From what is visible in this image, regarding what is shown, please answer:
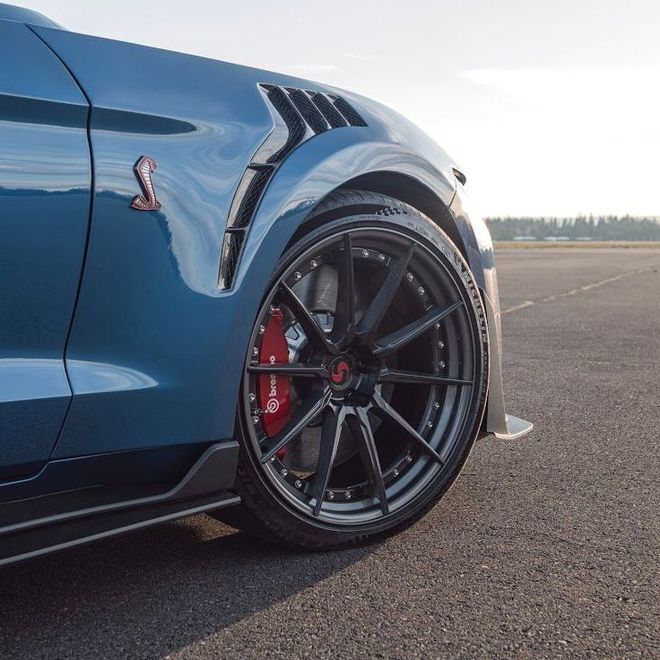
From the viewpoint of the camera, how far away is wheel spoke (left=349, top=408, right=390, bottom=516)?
259 centimetres

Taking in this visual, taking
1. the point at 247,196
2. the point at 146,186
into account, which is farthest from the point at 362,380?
the point at 146,186

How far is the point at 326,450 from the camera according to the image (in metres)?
2.52

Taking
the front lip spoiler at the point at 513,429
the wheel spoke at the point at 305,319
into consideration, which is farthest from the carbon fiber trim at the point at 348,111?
the front lip spoiler at the point at 513,429

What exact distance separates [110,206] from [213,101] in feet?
1.31

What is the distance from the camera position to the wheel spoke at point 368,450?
8.51 feet

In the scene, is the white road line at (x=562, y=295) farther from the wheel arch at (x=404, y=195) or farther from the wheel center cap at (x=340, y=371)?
the wheel center cap at (x=340, y=371)

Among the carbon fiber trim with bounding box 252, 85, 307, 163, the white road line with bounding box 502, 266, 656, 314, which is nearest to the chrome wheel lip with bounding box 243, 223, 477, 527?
the carbon fiber trim with bounding box 252, 85, 307, 163

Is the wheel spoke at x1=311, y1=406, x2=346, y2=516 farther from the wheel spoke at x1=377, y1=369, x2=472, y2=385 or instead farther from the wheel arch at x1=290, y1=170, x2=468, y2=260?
the wheel arch at x1=290, y1=170, x2=468, y2=260

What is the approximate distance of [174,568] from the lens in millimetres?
2451

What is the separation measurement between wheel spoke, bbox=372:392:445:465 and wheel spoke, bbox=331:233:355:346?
196mm

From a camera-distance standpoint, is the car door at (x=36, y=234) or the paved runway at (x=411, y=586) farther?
the paved runway at (x=411, y=586)

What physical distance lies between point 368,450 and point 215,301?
0.70 metres

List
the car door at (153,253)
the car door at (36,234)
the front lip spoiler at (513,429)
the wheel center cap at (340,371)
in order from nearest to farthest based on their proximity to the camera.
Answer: the car door at (36,234) < the car door at (153,253) < the wheel center cap at (340,371) < the front lip spoiler at (513,429)

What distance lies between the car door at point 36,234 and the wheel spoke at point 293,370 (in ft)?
1.75
